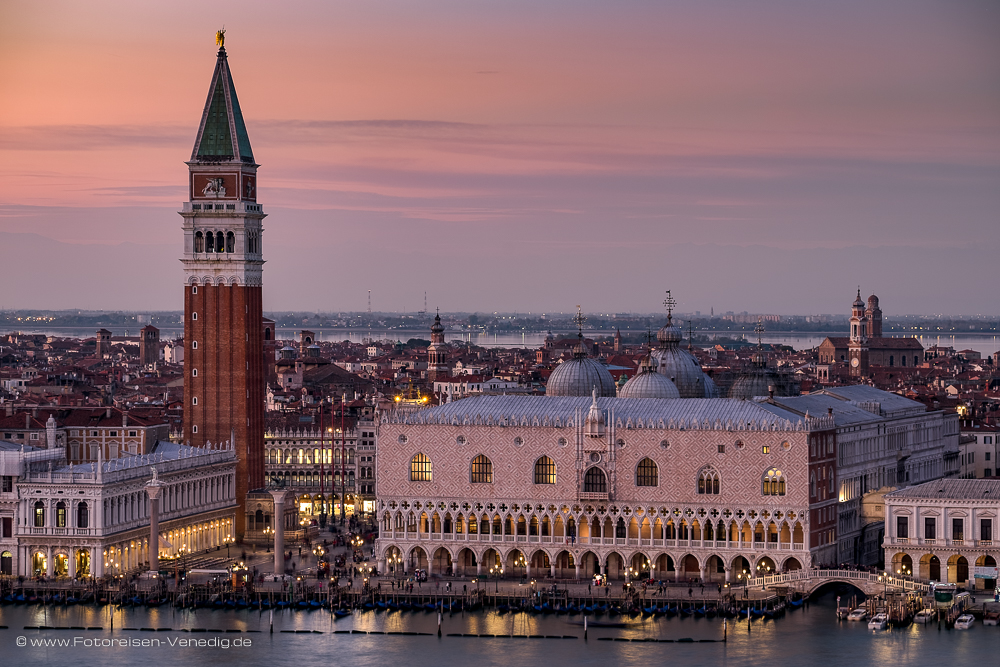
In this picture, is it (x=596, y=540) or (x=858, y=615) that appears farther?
(x=596, y=540)

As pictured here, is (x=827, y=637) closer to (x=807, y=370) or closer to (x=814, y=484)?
(x=814, y=484)

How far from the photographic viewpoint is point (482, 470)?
2753 inches

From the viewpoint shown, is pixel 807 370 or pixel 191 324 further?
pixel 807 370

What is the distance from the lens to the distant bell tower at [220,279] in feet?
264

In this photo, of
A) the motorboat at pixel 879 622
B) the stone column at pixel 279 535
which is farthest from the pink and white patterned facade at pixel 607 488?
the motorboat at pixel 879 622

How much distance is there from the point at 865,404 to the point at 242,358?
76.2 ft

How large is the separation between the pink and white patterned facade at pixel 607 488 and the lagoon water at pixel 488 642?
12.3ft

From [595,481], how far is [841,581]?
8.50m

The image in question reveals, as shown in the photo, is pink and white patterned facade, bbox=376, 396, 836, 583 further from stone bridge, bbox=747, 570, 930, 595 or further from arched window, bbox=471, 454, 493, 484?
stone bridge, bbox=747, 570, 930, 595

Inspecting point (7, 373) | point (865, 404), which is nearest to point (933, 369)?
point (7, 373)

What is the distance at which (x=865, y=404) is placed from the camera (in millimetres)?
79562

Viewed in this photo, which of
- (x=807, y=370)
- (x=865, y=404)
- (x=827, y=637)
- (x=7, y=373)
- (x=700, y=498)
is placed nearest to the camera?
(x=827, y=637)

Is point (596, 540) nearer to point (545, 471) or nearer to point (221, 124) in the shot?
point (545, 471)

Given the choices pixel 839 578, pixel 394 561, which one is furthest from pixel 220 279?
pixel 839 578
